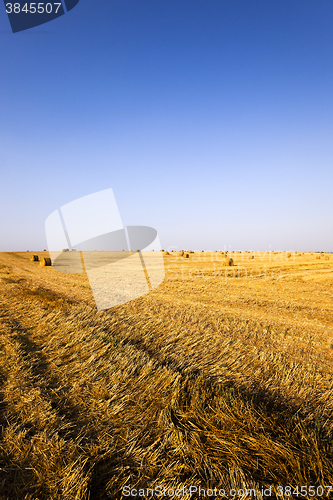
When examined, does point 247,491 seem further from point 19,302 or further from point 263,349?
point 19,302

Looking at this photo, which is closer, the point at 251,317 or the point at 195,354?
the point at 195,354

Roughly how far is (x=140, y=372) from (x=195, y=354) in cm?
148

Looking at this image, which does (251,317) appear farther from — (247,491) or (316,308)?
(247,491)

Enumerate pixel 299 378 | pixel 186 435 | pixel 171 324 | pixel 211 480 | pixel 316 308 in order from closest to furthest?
pixel 211 480, pixel 186 435, pixel 299 378, pixel 171 324, pixel 316 308

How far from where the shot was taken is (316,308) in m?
9.27

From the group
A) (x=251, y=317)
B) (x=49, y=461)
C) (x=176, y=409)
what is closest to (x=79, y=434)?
(x=49, y=461)

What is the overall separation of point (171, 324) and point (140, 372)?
10.5ft

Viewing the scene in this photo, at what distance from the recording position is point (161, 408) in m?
3.34

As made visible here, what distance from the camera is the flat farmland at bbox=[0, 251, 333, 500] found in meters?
2.36

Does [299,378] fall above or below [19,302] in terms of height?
below

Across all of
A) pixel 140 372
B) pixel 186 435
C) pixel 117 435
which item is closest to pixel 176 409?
pixel 186 435

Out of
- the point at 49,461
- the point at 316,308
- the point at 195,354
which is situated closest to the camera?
the point at 49,461

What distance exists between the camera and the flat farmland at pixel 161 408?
236 cm

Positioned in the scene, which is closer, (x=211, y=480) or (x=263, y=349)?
(x=211, y=480)
